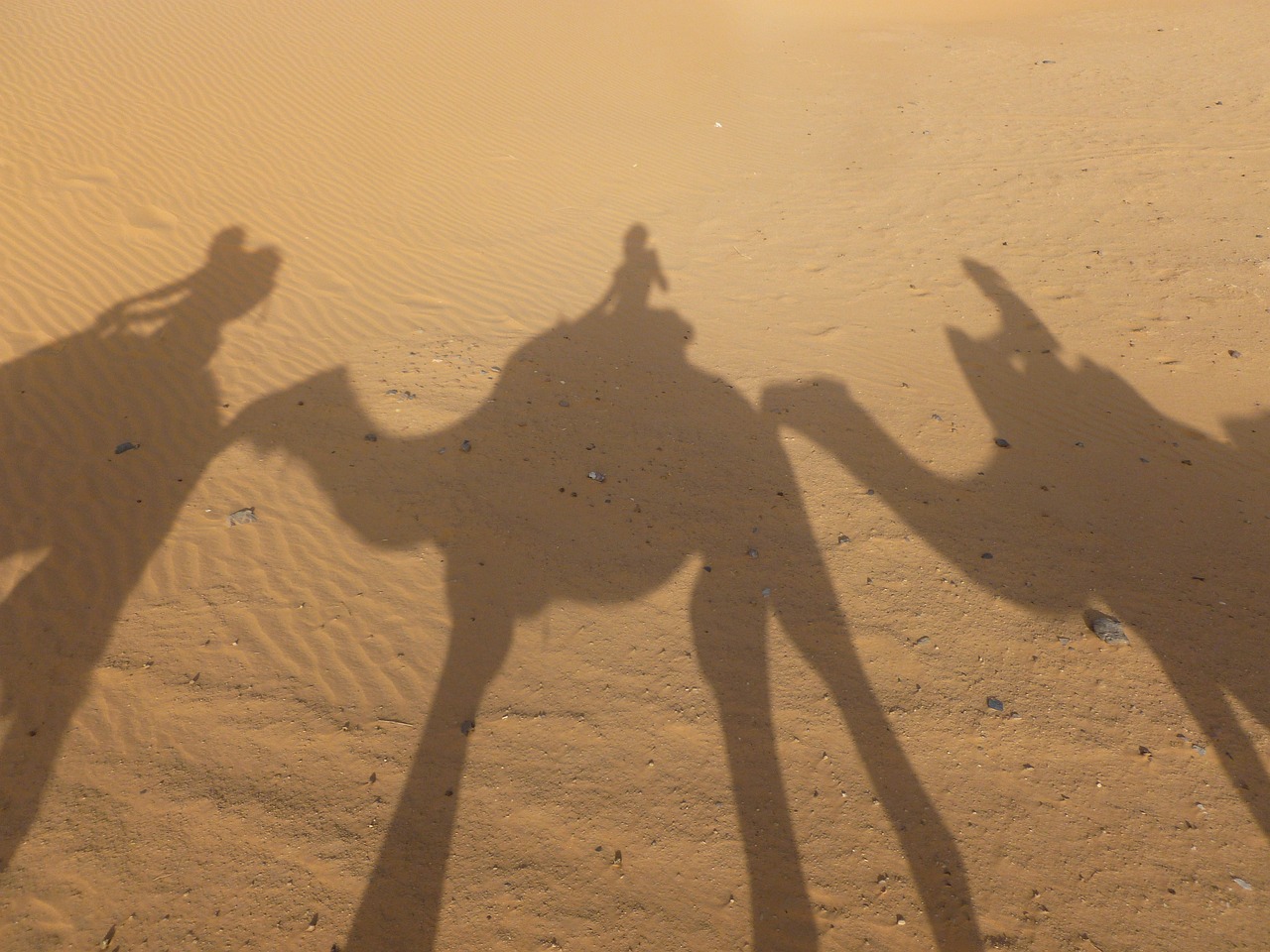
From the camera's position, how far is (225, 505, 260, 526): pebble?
193 inches

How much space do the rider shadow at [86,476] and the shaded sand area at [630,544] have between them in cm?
3

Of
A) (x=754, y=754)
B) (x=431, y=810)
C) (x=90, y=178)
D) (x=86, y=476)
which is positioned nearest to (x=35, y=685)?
(x=86, y=476)

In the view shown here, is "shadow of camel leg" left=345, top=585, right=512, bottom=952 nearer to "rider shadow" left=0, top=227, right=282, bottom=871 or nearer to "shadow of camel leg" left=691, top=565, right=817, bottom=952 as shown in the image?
"shadow of camel leg" left=691, top=565, right=817, bottom=952

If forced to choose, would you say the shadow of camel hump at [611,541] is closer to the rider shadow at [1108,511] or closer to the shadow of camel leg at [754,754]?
the shadow of camel leg at [754,754]

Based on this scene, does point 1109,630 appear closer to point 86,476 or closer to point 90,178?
point 86,476

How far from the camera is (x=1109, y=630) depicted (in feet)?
13.5

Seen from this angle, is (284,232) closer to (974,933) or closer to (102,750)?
(102,750)

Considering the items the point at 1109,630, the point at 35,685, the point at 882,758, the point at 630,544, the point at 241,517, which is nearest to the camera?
the point at 882,758

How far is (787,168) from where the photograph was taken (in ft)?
35.5

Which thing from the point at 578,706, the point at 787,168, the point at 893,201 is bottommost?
the point at 578,706

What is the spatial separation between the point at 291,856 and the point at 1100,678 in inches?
157

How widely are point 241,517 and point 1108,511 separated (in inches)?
226

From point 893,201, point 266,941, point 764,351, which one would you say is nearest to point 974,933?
point 266,941

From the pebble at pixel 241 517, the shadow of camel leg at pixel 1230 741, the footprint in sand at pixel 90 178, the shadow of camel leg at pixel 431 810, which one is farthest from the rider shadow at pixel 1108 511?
the footprint in sand at pixel 90 178
